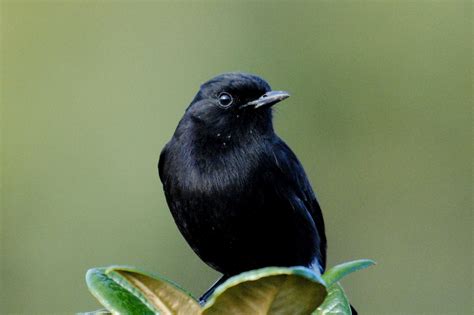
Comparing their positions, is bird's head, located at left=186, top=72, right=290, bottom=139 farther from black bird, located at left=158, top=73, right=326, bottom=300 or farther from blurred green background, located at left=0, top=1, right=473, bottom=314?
blurred green background, located at left=0, top=1, right=473, bottom=314

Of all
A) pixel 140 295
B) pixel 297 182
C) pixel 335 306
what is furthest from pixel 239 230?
pixel 140 295

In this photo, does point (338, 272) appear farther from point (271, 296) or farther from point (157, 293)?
point (157, 293)

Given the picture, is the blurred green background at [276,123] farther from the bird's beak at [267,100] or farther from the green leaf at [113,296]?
the green leaf at [113,296]

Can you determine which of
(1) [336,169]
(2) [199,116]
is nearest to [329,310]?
(2) [199,116]

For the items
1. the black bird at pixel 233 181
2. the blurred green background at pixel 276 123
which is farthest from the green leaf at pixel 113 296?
the blurred green background at pixel 276 123

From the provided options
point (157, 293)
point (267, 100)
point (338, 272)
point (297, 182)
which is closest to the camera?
point (157, 293)

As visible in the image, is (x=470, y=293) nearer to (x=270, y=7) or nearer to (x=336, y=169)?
(x=336, y=169)

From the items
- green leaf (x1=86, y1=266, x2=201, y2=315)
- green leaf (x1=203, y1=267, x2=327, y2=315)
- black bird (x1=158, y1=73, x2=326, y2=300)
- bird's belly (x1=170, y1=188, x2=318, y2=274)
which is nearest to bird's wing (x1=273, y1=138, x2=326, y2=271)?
black bird (x1=158, y1=73, x2=326, y2=300)
